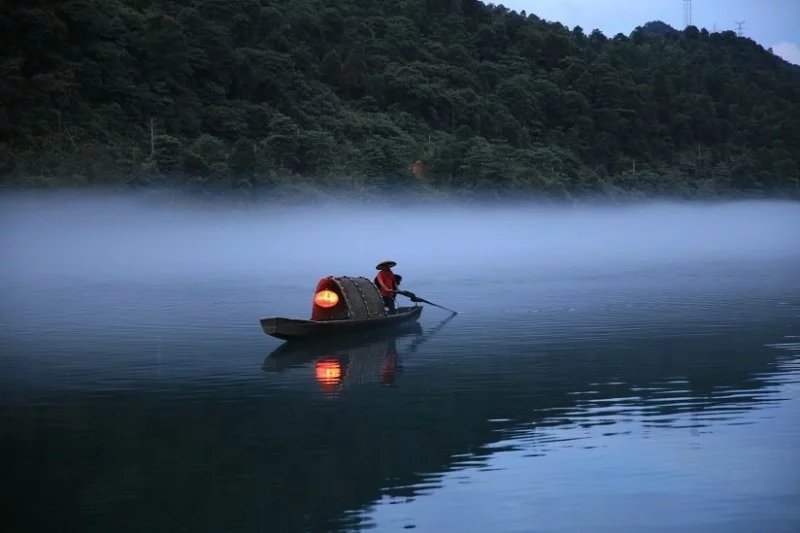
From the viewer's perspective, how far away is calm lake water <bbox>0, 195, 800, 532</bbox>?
8.64 metres

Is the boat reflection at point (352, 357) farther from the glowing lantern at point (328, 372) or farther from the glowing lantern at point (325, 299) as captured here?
the glowing lantern at point (325, 299)

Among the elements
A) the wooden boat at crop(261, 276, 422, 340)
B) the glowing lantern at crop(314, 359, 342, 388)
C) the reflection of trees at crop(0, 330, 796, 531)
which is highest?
the wooden boat at crop(261, 276, 422, 340)

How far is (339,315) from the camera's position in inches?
787

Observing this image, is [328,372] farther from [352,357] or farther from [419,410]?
[419,410]

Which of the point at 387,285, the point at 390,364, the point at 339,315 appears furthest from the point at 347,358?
the point at 387,285

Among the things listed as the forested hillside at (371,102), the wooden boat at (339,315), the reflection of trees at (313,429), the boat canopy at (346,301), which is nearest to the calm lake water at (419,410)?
the reflection of trees at (313,429)

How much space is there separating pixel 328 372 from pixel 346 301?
3.79m

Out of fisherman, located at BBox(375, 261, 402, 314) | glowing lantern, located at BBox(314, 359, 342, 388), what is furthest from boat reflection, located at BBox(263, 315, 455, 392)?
fisherman, located at BBox(375, 261, 402, 314)

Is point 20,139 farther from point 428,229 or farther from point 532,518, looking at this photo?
point 532,518

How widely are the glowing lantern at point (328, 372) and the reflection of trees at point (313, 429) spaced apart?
194 mm

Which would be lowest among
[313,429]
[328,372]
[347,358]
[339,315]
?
[313,429]

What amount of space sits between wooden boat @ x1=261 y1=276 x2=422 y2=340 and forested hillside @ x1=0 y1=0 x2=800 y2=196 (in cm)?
3574

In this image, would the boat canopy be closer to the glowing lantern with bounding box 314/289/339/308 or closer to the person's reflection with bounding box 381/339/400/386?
the glowing lantern with bounding box 314/289/339/308

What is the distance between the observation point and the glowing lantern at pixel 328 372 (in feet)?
49.8
